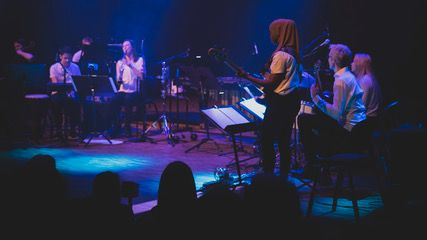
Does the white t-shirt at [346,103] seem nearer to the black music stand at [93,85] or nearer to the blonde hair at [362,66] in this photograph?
the blonde hair at [362,66]

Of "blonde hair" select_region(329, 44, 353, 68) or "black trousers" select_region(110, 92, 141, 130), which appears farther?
"black trousers" select_region(110, 92, 141, 130)

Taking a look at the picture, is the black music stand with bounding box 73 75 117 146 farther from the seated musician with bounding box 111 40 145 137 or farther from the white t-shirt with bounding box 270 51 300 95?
the white t-shirt with bounding box 270 51 300 95

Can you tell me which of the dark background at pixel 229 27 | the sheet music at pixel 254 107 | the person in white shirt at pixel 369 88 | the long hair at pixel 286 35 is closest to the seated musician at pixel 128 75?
the dark background at pixel 229 27

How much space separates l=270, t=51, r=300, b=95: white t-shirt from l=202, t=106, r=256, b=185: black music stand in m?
0.70

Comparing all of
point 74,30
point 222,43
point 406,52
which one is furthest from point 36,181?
point 74,30

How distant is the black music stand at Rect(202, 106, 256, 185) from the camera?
5764 mm

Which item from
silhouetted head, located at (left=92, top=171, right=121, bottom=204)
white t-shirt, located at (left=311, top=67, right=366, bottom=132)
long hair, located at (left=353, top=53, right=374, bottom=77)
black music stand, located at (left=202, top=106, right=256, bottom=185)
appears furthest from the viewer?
long hair, located at (left=353, top=53, right=374, bottom=77)

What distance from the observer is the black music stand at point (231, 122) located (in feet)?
18.9

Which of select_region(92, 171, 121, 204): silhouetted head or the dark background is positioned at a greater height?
the dark background

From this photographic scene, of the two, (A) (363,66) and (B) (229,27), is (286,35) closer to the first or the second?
(A) (363,66)

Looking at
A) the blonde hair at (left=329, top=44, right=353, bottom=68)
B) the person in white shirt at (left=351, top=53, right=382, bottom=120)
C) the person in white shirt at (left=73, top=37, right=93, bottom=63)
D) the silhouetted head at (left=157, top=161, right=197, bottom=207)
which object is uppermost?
the person in white shirt at (left=73, top=37, right=93, bottom=63)

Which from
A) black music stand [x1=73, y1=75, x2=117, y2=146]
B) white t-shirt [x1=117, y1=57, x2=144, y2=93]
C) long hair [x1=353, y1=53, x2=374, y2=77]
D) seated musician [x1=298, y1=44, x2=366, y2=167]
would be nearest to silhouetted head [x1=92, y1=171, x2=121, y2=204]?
seated musician [x1=298, y1=44, x2=366, y2=167]

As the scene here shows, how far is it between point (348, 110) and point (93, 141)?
20.7 ft

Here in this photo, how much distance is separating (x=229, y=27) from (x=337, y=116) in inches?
332
